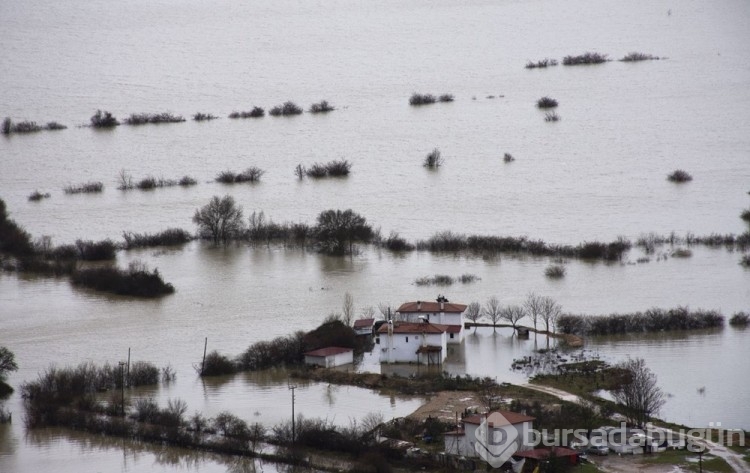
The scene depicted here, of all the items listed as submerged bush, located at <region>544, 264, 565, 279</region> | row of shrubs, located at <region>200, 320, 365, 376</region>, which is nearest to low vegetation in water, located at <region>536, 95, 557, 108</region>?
submerged bush, located at <region>544, 264, 565, 279</region>

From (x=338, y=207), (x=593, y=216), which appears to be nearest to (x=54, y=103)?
(x=338, y=207)

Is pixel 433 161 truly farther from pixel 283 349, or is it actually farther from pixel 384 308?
pixel 283 349

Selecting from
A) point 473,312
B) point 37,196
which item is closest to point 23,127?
point 37,196

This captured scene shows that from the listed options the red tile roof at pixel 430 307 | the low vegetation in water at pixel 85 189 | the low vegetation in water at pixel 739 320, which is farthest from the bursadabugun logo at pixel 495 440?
the low vegetation in water at pixel 85 189

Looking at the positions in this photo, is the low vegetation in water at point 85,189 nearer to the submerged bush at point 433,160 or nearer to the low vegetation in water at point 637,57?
the submerged bush at point 433,160

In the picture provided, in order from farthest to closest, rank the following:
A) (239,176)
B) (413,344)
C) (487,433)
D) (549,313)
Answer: (239,176) → (549,313) → (413,344) → (487,433)
